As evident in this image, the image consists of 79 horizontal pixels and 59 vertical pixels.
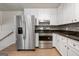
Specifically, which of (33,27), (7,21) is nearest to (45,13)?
(33,27)

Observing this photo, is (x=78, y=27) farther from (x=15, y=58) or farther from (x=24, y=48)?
(x=15, y=58)

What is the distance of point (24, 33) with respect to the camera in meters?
5.12

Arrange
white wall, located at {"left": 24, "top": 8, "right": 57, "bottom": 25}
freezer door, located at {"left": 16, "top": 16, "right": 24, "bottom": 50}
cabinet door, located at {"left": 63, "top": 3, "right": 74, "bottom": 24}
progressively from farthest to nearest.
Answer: white wall, located at {"left": 24, "top": 8, "right": 57, "bottom": 25}, freezer door, located at {"left": 16, "top": 16, "right": 24, "bottom": 50}, cabinet door, located at {"left": 63, "top": 3, "right": 74, "bottom": 24}

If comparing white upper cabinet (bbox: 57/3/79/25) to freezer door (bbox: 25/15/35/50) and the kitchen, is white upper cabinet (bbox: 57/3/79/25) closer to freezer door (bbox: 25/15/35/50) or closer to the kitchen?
the kitchen

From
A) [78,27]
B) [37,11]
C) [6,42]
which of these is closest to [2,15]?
[6,42]

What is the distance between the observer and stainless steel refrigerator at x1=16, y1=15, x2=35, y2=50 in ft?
16.8

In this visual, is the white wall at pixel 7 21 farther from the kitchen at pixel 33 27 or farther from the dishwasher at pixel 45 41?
the dishwasher at pixel 45 41

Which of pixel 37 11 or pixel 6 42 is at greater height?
pixel 37 11

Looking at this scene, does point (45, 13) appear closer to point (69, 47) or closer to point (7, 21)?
point (7, 21)

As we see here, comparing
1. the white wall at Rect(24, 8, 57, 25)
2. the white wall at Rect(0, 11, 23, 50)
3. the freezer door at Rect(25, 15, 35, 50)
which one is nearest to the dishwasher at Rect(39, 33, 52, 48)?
the freezer door at Rect(25, 15, 35, 50)

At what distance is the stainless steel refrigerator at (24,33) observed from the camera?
16.8 ft

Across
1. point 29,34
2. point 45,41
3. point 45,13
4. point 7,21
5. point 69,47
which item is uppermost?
point 45,13

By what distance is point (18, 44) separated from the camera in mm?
5164

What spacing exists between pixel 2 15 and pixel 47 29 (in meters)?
2.84
